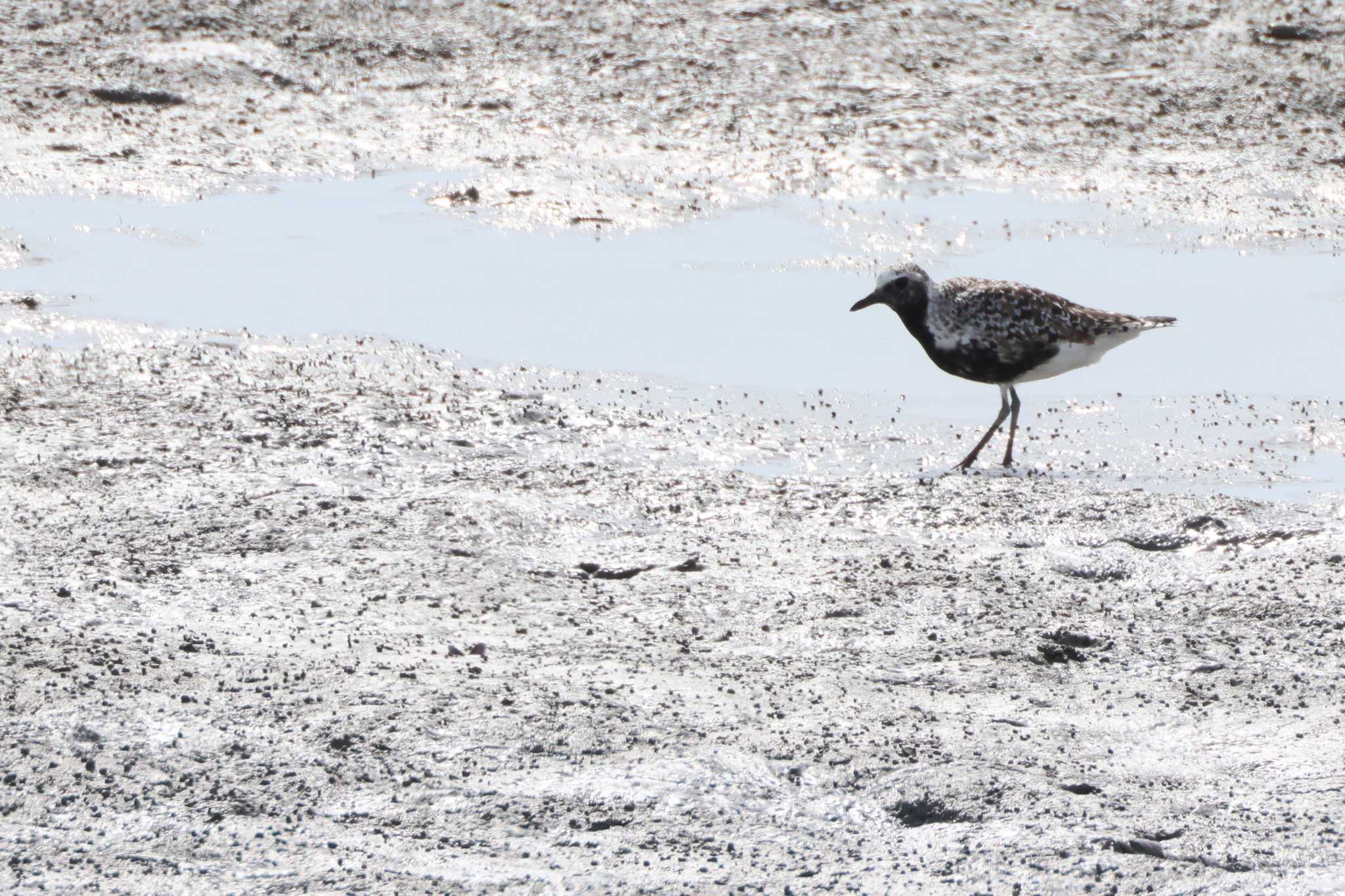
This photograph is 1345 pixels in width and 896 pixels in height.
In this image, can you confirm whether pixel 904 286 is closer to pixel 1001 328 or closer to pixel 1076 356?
pixel 1001 328

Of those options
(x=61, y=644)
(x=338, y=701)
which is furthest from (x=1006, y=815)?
(x=61, y=644)

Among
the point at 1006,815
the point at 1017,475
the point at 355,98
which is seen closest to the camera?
the point at 1006,815

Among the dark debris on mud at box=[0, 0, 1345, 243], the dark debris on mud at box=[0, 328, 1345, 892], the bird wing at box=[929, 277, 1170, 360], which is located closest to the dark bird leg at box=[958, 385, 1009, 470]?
the bird wing at box=[929, 277, 1170, 360]

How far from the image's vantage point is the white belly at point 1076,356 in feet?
29.2

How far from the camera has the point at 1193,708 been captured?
18.2ft

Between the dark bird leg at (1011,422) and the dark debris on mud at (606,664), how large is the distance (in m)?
0.46

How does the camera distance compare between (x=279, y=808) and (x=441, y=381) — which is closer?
(x=279, y=808)

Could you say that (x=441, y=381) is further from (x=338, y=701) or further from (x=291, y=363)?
(x=338, y=701)

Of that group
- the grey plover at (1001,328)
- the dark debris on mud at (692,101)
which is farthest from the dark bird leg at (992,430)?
the dark debris on mud at (692,101)

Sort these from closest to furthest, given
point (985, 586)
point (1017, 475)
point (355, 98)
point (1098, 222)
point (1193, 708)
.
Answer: point (1193, 708) < point (985, 586) < point (1017, 475) < point (1098, 222) < point (355, 98)

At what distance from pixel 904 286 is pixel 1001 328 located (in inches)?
23.0

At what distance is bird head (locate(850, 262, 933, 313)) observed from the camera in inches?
357

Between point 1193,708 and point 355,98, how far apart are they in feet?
33.9

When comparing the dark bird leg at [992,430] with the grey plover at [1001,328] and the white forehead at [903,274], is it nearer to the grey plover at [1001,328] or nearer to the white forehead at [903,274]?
the grey plover at [1001,328]
